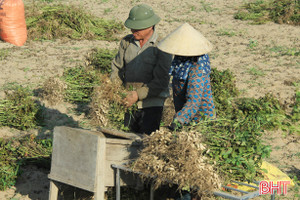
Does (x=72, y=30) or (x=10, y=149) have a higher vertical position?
(x=10, y=149)

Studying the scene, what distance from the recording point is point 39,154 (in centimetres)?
555

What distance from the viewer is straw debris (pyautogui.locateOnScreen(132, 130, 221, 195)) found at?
3406 mm

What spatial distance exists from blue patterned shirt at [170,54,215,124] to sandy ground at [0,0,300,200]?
1.87 meters

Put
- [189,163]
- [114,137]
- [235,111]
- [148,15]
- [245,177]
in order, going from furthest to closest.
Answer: [235,111] → [148,15] → [114,137] → [245,177] → [189,163]

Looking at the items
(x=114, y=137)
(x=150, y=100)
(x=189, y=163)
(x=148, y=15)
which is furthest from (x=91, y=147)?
(x=148, y=15)

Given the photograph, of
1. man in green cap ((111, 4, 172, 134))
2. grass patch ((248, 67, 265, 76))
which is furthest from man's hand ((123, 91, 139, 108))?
grass patch ((248, 67, 265, 76))

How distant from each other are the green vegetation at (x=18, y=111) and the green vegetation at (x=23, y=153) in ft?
2.68

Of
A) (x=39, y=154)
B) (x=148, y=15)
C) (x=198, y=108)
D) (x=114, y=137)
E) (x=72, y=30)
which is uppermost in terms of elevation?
(x=148, y=15)

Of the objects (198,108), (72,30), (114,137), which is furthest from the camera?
(72,30)

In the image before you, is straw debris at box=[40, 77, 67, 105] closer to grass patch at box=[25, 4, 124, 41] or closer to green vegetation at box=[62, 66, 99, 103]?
green vegetation at box=[62, 66, 99, 103]

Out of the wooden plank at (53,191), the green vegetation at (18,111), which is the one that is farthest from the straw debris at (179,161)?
the green vegetation at (18,111)

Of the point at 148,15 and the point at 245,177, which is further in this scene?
the point at 148,15

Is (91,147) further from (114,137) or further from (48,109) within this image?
(48,109)

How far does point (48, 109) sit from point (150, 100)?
9.40 ft
